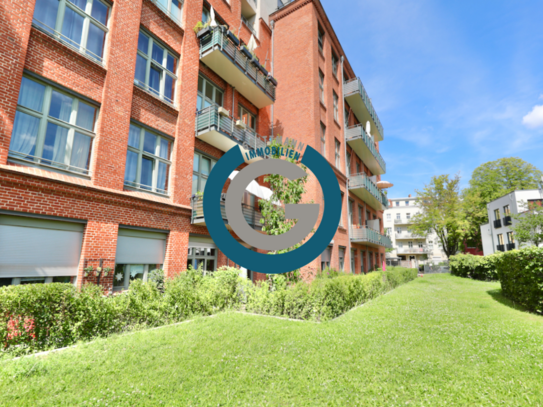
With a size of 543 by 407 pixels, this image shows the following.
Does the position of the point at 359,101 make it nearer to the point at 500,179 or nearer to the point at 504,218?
the point at 504,218

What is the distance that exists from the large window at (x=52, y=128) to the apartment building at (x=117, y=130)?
31mm

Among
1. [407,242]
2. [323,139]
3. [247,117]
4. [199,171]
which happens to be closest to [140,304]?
[199,171]

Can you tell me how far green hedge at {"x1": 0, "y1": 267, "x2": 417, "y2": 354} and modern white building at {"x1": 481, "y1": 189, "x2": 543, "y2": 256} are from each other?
35.5m

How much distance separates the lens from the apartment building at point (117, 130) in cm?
729

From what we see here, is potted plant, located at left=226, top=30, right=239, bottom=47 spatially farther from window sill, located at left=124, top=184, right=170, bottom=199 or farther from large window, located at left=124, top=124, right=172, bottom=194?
window sill, located at left=124, top=184, right=170, bottom=199

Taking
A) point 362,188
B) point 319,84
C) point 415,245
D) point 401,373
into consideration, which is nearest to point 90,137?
point 401,373

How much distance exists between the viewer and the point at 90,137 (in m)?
9.03

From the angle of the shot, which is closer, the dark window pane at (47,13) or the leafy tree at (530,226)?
the dark window pane at (47,13)

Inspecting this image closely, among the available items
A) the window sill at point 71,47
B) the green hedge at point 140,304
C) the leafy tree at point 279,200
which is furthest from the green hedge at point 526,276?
the window sill at point 71,47

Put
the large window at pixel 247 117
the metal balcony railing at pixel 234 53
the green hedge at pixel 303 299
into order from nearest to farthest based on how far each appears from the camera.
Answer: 1. the green hedge at pixel 303 299
2. the metal balcony railing at pixel 234 53
3. the large window at pixel 247 117

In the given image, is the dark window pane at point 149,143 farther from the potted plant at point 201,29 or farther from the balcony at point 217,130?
the potted plant at point 201,29

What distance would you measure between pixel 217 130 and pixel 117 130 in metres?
4.16

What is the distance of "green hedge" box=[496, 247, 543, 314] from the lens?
28.7 ft

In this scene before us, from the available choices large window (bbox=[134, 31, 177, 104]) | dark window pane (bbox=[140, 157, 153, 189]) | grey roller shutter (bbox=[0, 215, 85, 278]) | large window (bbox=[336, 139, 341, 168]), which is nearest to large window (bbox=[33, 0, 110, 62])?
large window (bbox=[134, 31, 177, 104])
